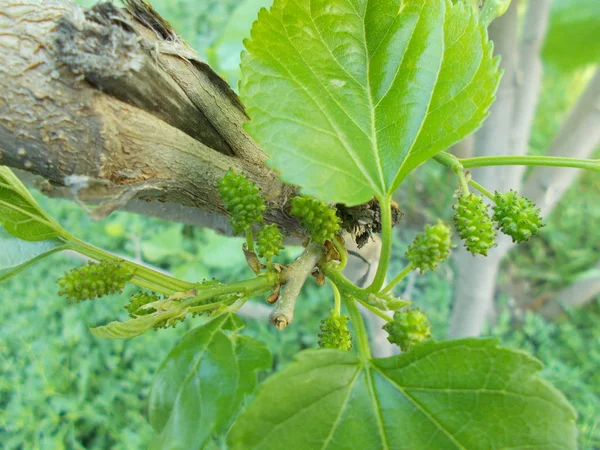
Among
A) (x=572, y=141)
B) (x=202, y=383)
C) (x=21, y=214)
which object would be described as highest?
(x=572, y=141)

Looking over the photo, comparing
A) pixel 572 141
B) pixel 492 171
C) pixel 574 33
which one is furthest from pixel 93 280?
pixel 572 141

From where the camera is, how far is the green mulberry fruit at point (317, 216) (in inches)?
20.2

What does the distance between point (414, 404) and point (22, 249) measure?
49cm

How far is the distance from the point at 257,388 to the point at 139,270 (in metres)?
0.19

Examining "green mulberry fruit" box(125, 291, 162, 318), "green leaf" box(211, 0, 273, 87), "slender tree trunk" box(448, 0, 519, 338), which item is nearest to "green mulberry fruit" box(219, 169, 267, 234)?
"green mulberry fruit" box(125, 291, 162, 318)

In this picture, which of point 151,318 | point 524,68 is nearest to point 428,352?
point 151,318

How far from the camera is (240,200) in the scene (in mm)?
493

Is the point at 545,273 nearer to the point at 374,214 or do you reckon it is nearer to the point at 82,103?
the point at 374,214

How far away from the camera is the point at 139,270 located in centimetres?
52

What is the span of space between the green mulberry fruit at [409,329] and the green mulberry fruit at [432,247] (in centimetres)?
5

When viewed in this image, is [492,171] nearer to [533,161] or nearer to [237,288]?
[533,161]

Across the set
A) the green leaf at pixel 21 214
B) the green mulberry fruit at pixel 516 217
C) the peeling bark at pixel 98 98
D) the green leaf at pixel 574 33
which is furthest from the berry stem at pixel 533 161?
the green leaf at pixel 21 214

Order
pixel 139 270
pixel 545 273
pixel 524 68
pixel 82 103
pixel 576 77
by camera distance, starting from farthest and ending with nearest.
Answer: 1. pixel 576 77
2. pixel 545 273
3. pixel 524 68
4. pixel 139 270
5. pixel 82 103

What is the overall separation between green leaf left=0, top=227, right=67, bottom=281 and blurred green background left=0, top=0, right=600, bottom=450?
0.64 m
